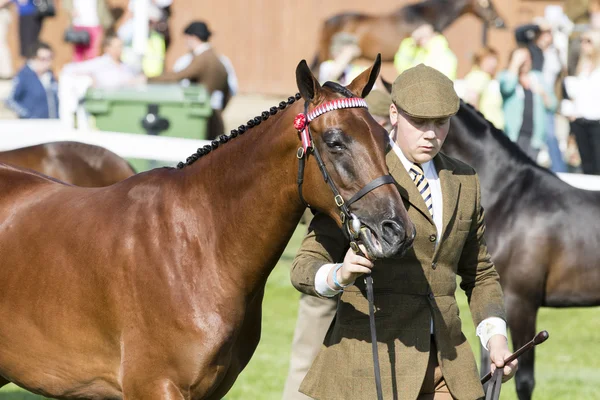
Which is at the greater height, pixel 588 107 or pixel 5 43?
pixel 588 107

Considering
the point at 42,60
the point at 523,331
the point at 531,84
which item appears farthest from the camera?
the point at 42,60

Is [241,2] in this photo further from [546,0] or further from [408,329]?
[408,329]

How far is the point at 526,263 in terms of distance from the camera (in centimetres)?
713

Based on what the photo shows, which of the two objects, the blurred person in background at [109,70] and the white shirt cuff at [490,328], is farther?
the blurred person in background at [109,70]

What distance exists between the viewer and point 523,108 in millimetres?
12594

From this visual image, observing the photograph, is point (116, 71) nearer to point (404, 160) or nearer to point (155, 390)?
point (155, 390)

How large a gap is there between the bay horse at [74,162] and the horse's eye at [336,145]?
135 inches

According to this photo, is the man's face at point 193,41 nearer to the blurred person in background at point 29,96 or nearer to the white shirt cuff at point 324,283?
the blurred person in background at point 29,96

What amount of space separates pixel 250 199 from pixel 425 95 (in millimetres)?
791

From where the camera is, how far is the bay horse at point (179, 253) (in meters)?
3.82

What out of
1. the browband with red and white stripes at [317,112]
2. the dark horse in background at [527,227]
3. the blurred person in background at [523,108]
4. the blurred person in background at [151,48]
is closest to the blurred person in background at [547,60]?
the blurred person in background at [523,108]

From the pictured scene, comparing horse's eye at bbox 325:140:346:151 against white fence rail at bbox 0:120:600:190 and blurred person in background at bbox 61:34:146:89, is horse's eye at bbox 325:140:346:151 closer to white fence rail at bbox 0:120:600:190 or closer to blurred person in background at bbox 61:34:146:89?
white fence rail at bbox 0:120:600:190

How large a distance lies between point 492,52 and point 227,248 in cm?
988

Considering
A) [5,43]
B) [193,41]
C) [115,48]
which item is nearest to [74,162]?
[115,48]
